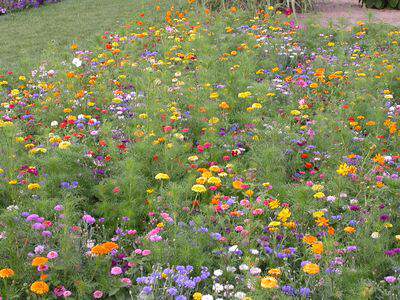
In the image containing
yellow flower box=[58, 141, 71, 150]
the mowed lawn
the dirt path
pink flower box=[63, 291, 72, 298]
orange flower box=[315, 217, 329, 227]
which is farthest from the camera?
the dirt path

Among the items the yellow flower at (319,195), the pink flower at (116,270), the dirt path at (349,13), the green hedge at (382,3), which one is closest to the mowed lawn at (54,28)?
the dirt path at (349,13)

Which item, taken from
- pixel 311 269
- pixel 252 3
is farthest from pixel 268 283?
pixel 252 3

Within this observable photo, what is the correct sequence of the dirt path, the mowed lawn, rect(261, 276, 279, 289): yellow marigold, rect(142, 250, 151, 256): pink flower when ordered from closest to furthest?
1. rect(261, 276, 279, 289): yellow marigold
2. rect(142, 250, 151, 256): pink flower
3. the mowed lawn
4. the dirt path

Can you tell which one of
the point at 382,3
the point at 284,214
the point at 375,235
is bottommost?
the point at 382,3

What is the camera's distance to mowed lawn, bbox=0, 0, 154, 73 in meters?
7.43

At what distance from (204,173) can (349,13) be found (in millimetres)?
6664

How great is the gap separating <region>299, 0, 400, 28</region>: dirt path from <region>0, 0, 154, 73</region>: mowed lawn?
3212 mm

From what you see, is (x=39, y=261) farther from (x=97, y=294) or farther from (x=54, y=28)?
(x=54, y=28)

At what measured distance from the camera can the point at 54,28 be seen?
30.9 ft

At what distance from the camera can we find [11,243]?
2920mm

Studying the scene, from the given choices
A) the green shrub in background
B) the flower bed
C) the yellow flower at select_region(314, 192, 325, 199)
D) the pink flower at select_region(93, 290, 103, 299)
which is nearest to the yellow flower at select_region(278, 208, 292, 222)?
the yellow flower at select_region(314, 192, 325, 199)

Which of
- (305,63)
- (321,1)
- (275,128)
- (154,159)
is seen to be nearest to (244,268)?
(154,159)

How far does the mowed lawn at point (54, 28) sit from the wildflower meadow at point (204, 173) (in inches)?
25.5

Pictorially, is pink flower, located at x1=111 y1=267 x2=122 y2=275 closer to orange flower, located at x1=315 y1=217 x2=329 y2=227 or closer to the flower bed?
orange flower, located at x1=315 y1=217 x2=329 y2=227
